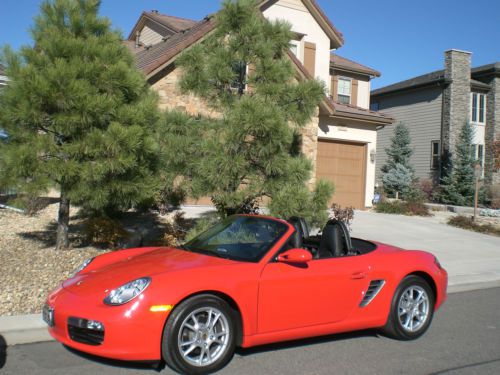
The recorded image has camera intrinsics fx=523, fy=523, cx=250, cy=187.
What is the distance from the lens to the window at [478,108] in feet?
90.7

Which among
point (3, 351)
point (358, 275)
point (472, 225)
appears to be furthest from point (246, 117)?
point (472, 225)

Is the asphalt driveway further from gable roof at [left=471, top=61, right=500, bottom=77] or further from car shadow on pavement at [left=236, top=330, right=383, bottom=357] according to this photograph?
gable roof at [left=471, top=61, right=500, bottom=77]

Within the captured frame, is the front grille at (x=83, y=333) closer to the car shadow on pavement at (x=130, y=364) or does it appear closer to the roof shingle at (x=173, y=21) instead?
the car shadow on pavement at (x=130, y=364)

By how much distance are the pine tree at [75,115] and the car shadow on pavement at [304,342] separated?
3045 millimetres

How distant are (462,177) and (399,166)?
113 inches

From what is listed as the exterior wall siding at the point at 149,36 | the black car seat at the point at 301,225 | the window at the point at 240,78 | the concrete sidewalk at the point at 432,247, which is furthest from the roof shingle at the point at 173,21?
the black car seat at the point at 301,225

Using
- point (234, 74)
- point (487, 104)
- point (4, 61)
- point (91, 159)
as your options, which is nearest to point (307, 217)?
point (234, 74)

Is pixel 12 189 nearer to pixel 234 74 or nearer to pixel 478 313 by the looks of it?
pixel 234 74

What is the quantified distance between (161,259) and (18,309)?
1975 millimetres

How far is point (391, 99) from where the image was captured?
100 ft

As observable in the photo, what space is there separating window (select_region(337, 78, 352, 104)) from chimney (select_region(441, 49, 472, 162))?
798 cm

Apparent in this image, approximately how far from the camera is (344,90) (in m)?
21.0

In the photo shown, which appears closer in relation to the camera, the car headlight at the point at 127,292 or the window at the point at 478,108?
the car headlight at the point at 127,292

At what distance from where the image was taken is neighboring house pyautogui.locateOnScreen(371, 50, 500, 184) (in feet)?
86.8
